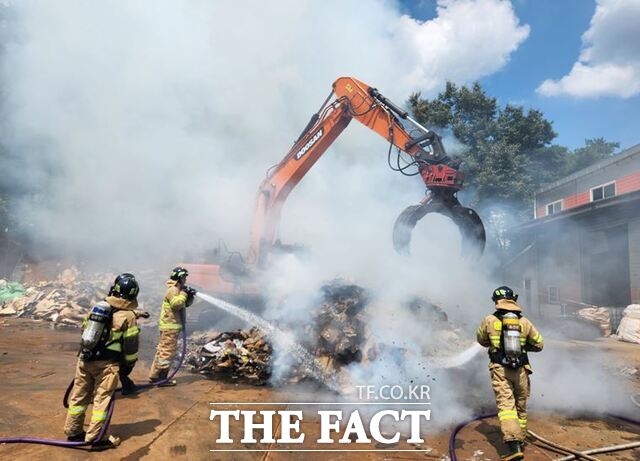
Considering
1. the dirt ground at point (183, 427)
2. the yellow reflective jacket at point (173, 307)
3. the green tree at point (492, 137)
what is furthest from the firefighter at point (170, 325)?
the green tree at point (492, 137)

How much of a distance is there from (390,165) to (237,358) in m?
4.40

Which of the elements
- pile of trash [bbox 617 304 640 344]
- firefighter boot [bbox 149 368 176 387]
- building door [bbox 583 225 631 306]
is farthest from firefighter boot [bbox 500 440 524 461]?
building door [bbox 583 225 631 306]

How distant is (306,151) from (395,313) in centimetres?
401

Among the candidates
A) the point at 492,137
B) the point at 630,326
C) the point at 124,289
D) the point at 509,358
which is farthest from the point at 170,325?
the point at 492,137

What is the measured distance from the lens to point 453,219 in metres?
6.52

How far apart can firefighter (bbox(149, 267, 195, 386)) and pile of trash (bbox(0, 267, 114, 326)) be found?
565 centimetres

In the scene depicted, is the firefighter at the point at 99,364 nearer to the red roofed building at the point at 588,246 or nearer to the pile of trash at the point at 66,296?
the pile of trash at the point at 66,296

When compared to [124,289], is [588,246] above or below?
above

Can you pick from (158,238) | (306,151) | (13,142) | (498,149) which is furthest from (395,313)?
(498,149)

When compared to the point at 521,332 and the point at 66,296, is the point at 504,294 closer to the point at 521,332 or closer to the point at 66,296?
the point at 521,332

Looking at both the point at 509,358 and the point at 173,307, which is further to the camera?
the point at 173,307

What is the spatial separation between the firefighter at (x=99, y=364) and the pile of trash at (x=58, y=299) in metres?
7.40

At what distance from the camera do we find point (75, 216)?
1480 cm

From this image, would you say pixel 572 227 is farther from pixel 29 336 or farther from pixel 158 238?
pixel 29 336
